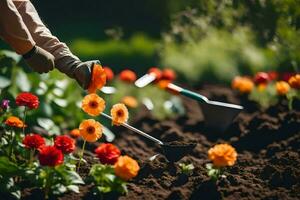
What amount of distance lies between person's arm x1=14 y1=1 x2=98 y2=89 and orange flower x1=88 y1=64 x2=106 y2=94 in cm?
3

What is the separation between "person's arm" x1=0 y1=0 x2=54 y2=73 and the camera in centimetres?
333

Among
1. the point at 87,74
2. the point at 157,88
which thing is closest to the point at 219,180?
the point at 87,74

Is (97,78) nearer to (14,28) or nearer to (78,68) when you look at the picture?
(78,68)

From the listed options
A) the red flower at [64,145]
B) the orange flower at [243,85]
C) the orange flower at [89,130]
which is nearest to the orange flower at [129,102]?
the orange flower at [243,85]

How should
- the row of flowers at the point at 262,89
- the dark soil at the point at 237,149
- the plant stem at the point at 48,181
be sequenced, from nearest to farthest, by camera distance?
the plant stem at the point at 48,181 → the dark soil at the point at 237,149 → the row of flowers at the point at 262,89

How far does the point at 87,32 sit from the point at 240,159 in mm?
3591

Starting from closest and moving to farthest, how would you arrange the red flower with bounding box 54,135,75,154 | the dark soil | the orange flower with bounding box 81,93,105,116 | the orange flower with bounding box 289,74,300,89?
the red flower with bounding box 54,135,75,154
the dark soil
the orange flower with bounding box 81,93,105,116
the orange flower with bounding box 289,74,300,89

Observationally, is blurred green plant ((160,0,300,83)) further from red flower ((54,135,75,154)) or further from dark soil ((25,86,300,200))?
red flower ((54,135,75,154))

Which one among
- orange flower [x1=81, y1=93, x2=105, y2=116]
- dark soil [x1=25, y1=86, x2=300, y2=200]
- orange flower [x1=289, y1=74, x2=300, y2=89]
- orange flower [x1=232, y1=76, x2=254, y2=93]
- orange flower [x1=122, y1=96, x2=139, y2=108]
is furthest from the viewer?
orange flower [x1=232, y1=76, x2=254, y2=93]

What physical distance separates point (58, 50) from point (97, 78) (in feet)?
0.91

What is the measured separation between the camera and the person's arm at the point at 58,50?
11.3 ft

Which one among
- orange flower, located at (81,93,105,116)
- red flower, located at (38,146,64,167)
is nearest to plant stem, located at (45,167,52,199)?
red flower, located at (38,146,64,167)

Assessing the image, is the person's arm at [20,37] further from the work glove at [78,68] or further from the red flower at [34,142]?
the red flower at [34,142]

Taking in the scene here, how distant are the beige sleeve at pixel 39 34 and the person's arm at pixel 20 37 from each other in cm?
15
